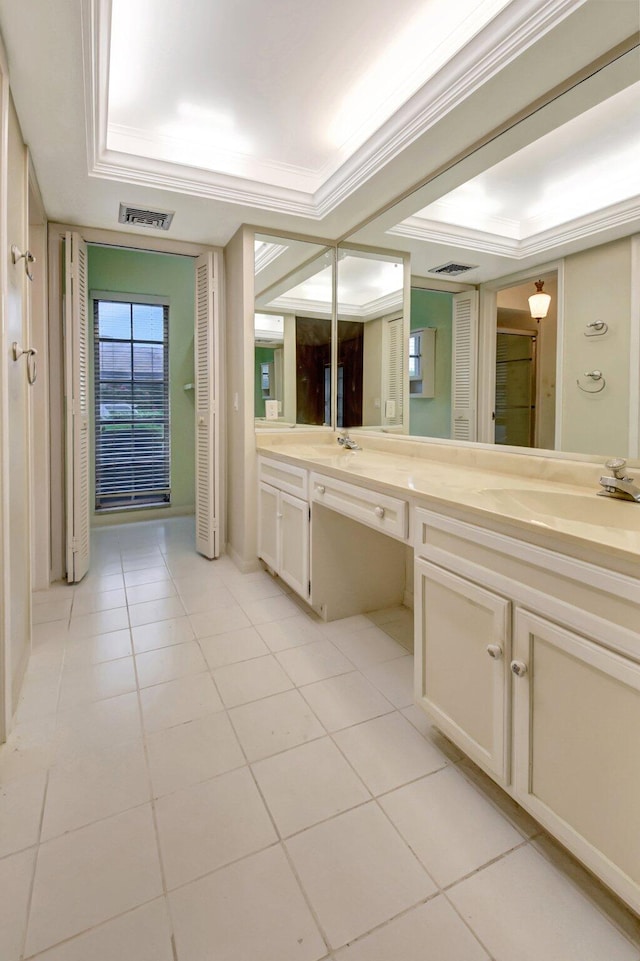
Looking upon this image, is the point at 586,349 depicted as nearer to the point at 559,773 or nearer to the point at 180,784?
the point at 559,773

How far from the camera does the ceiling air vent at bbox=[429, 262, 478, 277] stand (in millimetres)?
2049

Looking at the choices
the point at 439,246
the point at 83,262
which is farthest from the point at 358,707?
the point at 83,262

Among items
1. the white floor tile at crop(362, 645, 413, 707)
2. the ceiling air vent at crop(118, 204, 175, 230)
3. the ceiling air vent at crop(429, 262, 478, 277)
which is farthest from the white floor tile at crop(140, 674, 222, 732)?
the ceiling air vent at crop(118, 204, 175, 230)

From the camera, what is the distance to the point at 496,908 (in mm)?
1019

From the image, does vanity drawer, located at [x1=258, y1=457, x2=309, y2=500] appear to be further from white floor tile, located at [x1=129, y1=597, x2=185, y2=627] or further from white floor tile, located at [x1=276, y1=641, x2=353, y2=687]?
white floor tile, located at [x1=129, y1=597, x2=185, y2=627]

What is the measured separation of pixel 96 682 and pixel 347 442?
1737 millimetres

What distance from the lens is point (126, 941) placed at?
0.96 metres

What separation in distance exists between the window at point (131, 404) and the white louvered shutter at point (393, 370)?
2.71 metres

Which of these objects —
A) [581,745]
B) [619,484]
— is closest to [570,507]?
[619,484]

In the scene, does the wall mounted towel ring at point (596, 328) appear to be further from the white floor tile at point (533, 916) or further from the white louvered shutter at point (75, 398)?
the white louvered shutter at point (75, 398)

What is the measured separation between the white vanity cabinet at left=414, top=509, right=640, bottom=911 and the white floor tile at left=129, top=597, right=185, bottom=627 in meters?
1.57

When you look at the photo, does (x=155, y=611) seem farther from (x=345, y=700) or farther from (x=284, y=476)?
(x=345, y=700)

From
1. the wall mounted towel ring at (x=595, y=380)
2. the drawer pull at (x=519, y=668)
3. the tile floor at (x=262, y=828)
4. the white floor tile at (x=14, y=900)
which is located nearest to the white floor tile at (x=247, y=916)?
the tile floor at (x=262, y=828)

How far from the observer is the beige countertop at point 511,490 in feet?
3.17
